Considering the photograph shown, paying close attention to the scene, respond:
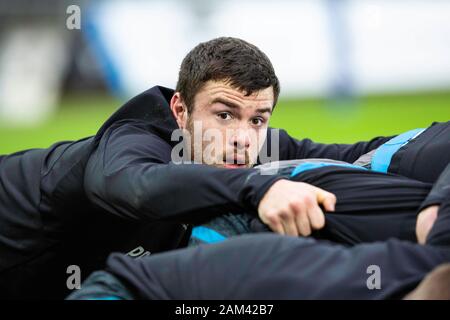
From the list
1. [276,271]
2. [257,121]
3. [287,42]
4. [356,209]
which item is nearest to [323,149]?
[257,121]

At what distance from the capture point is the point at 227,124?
2.28 m

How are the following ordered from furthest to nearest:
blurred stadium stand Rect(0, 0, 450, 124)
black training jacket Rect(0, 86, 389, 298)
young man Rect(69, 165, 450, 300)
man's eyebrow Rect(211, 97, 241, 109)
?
blurred stadium stand Rect(0, 0, 450, 124) < man's eyebrow Rect(211, 97, 241, 109) < black training jacket Rect(0, 86, 389, 298) < young man Rect(69, 165, 450, 300)

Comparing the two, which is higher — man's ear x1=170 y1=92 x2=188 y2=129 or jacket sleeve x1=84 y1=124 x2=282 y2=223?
man's ear x1=170 y1=92 x2=188 y2=129

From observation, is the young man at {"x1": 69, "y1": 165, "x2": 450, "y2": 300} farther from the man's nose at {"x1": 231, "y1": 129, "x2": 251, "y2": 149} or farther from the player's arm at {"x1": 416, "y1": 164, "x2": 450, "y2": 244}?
the man's nose at {"x1": 231, "y1": 129, "x2": 251, "y2": 149}

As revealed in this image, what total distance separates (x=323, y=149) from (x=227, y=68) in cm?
61

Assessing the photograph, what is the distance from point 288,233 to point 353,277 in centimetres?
26

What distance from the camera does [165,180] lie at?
1812mm

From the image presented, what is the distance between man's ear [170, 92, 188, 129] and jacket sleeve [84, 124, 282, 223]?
384 mm

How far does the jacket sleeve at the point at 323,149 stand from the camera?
2676 millimetres

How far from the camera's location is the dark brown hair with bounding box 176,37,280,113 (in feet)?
7.55

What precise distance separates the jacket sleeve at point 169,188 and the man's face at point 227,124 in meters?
0.22

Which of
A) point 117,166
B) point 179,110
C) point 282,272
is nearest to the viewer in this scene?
point 282,272

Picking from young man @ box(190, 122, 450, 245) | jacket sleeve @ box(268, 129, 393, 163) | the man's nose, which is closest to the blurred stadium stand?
jacket sleeve @ box(268, 129, 393, 163)

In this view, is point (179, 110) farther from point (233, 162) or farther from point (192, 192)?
point (192, 192)
